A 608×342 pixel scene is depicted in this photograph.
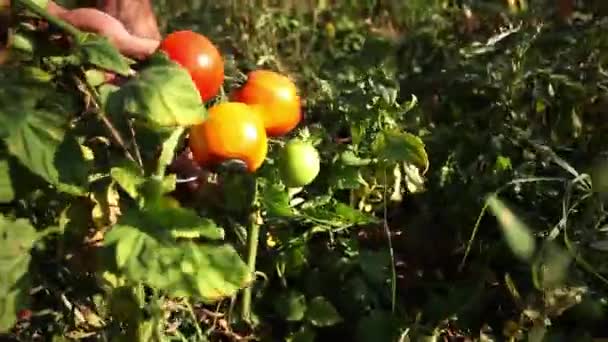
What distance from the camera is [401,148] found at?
3.94ft

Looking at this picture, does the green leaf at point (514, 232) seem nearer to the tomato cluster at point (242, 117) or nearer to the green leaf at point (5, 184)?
the tomato cluster at point (242, 117)

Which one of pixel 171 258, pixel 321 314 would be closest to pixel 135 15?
pixel 321 314

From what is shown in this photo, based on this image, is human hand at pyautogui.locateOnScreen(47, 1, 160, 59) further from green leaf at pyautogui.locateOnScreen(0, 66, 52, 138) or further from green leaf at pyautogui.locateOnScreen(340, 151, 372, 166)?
green leaf at pyautogui.locateOnScreen(340, 151, 372, 166)

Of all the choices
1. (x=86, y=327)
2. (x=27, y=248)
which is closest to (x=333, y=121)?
(x=86, y=327)

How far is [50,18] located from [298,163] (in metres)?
0.31

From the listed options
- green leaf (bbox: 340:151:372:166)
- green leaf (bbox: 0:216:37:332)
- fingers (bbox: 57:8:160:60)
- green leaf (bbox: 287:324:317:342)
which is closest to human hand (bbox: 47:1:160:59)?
fingers (bbox: 57:8:160:60)

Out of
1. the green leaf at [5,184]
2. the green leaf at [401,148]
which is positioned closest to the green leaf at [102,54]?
the green leaf at [5,184]

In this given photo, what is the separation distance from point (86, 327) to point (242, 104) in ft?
1.07

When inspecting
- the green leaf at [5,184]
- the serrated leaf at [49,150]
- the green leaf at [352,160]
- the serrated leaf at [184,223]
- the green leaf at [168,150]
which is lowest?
the green leaf at [352,160]

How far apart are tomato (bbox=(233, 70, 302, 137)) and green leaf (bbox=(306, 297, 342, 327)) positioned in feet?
0.79

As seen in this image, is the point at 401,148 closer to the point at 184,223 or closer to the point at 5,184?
the point at 184,223

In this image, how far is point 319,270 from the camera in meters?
1.34

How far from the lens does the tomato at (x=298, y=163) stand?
3.68 ft

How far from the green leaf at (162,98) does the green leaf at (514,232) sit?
44 centimetres
